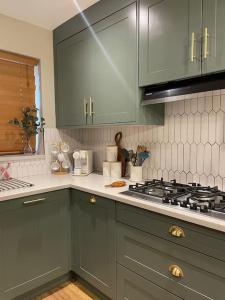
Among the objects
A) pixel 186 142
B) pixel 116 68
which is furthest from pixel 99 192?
pixel 116 68

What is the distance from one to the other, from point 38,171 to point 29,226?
75 centimetres

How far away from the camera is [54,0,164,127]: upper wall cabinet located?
68.9 inches

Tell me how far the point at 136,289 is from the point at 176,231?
1.85 feet

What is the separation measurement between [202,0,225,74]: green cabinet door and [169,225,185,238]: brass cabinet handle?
0.87 metres

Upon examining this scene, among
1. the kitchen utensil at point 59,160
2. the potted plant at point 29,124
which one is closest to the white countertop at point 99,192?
the kitchen utensil at point 59,160

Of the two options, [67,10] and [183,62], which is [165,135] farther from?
[67,10]

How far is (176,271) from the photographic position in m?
1.27

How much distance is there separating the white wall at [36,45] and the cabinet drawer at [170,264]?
5.08 feet

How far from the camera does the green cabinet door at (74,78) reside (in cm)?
213

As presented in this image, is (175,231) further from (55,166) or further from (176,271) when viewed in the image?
(55,166)

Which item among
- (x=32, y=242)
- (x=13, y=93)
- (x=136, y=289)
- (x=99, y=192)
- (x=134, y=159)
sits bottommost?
(x=136, y=289)

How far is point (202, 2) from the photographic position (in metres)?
1.31

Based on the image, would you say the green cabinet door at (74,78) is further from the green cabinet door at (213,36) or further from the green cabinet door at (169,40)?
the green cabinet door at (213,36)

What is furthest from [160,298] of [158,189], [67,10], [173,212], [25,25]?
[25,25]
